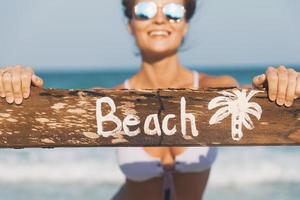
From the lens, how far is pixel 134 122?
2.02 metres

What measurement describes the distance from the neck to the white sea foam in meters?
5.75

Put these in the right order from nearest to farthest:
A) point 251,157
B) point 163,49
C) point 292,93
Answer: point 292,93 → point 163,49 → point 251,157

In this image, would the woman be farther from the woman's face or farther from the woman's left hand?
the woman's left hand

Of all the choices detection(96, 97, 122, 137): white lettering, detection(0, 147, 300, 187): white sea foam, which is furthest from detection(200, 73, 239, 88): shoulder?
detection(0, 147, 300, 187): white sea foam

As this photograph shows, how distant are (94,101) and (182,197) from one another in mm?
1522

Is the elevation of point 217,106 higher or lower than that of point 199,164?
higher

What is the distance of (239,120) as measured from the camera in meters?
2.01

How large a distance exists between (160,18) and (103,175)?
7.20 m

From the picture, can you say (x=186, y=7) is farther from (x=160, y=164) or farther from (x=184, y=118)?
(x=184, y=118)

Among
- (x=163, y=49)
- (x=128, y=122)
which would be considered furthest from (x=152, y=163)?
(x=128, y=122)

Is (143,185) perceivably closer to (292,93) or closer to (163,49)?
(163,49)

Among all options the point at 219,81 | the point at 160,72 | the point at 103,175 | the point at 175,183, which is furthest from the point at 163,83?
the point at 103,175

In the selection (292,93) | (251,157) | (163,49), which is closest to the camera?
(292,93)

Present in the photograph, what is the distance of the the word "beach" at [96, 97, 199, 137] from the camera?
2.01 meters
